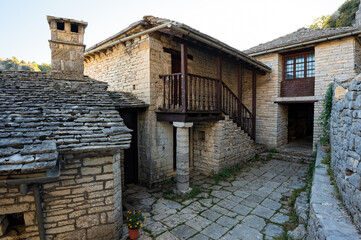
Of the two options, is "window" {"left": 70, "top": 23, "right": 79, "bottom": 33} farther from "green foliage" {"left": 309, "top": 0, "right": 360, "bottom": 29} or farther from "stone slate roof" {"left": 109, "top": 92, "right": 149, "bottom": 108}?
"green foliage" {"left": 309, "top": 0, "right": 360, "bottom": 29}

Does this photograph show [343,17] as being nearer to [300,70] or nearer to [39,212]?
[300,70]

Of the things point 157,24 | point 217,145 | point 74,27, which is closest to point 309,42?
point 217,145

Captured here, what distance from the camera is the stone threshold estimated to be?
228 centimetres

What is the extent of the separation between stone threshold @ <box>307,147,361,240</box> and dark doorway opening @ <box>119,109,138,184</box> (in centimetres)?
491

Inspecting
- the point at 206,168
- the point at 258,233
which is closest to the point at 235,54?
the point at 206,168

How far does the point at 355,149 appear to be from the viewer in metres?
2.63

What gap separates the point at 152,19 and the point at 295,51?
729 centimetres

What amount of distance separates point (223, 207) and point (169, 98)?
126 inches

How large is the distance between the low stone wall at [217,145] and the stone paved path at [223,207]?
58cm

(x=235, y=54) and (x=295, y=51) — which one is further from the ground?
(x=295, y=51)

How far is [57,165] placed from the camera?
2.85 metres

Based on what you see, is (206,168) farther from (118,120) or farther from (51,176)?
(51,176)

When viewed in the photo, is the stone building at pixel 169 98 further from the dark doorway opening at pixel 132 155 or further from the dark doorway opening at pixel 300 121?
the dark doorway opening at pixel 300 121

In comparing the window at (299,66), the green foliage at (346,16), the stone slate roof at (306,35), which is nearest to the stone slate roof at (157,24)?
the stone slate roof at (306,35)
